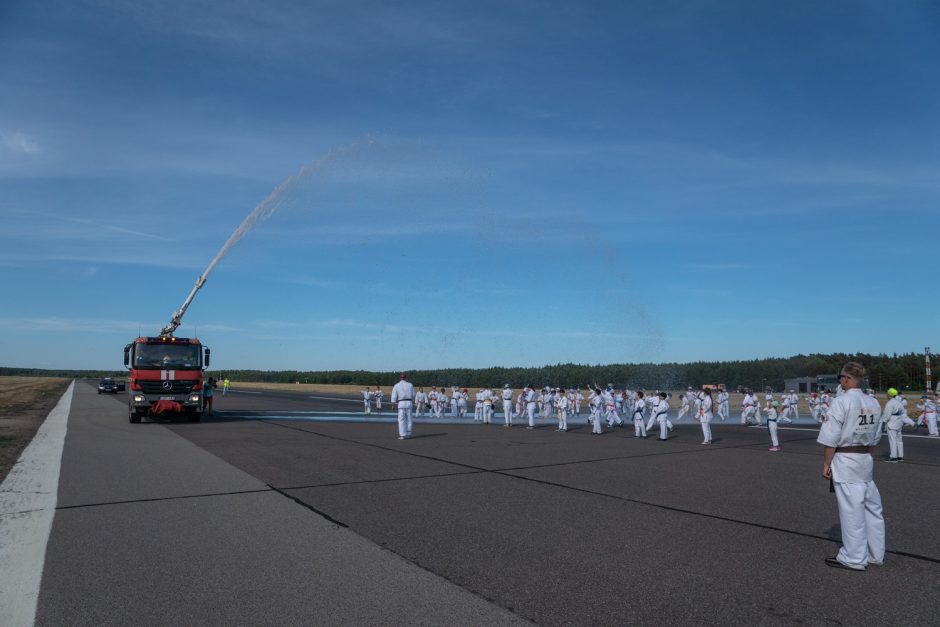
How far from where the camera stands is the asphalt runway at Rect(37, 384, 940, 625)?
4.83 meters

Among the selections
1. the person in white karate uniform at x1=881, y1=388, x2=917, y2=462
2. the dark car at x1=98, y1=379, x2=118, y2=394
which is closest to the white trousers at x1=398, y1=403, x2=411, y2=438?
the person in white karate uniform at x1=881, y1=388, x2=917, y2=462

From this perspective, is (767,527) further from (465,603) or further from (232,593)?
(232,593)

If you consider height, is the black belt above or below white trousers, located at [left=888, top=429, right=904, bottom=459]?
above

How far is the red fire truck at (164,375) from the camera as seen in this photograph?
71.6ft

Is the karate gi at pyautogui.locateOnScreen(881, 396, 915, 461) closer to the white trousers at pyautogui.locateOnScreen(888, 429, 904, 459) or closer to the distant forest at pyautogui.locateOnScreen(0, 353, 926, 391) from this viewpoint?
the white trousers at pyautogui.locateOnScreen(888, 429, 904, 459)

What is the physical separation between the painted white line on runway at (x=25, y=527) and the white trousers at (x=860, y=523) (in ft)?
21.5

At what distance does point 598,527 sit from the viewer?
745 centimetres

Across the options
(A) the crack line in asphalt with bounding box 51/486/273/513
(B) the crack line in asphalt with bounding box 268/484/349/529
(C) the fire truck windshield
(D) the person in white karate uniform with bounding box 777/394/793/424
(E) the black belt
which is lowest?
(D) the person in white karate uniform with bounding box 777/394/793/424

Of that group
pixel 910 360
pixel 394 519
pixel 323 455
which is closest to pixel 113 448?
pixel 323 455

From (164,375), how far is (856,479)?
21.2 m

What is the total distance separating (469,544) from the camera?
6637 millimetres

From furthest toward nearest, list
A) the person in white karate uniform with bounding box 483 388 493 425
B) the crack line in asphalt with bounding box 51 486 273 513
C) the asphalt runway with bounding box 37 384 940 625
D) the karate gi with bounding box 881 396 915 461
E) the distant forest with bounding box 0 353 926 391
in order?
the distant forest with bounding box 0 353 926 391, the person in white karate uniform with bounding box 483 388 493 425, the karate gi with bounding box 881 396 915 461, the crack line in asphalt with bounding box 51 486 273 513, the asphalt runway with bounding box 37 384 940 625

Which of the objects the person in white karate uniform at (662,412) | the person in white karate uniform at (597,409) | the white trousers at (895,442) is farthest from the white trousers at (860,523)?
the person in white karate uniform at (597,409)

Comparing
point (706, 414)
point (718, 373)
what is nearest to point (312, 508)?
point (706, 414)
